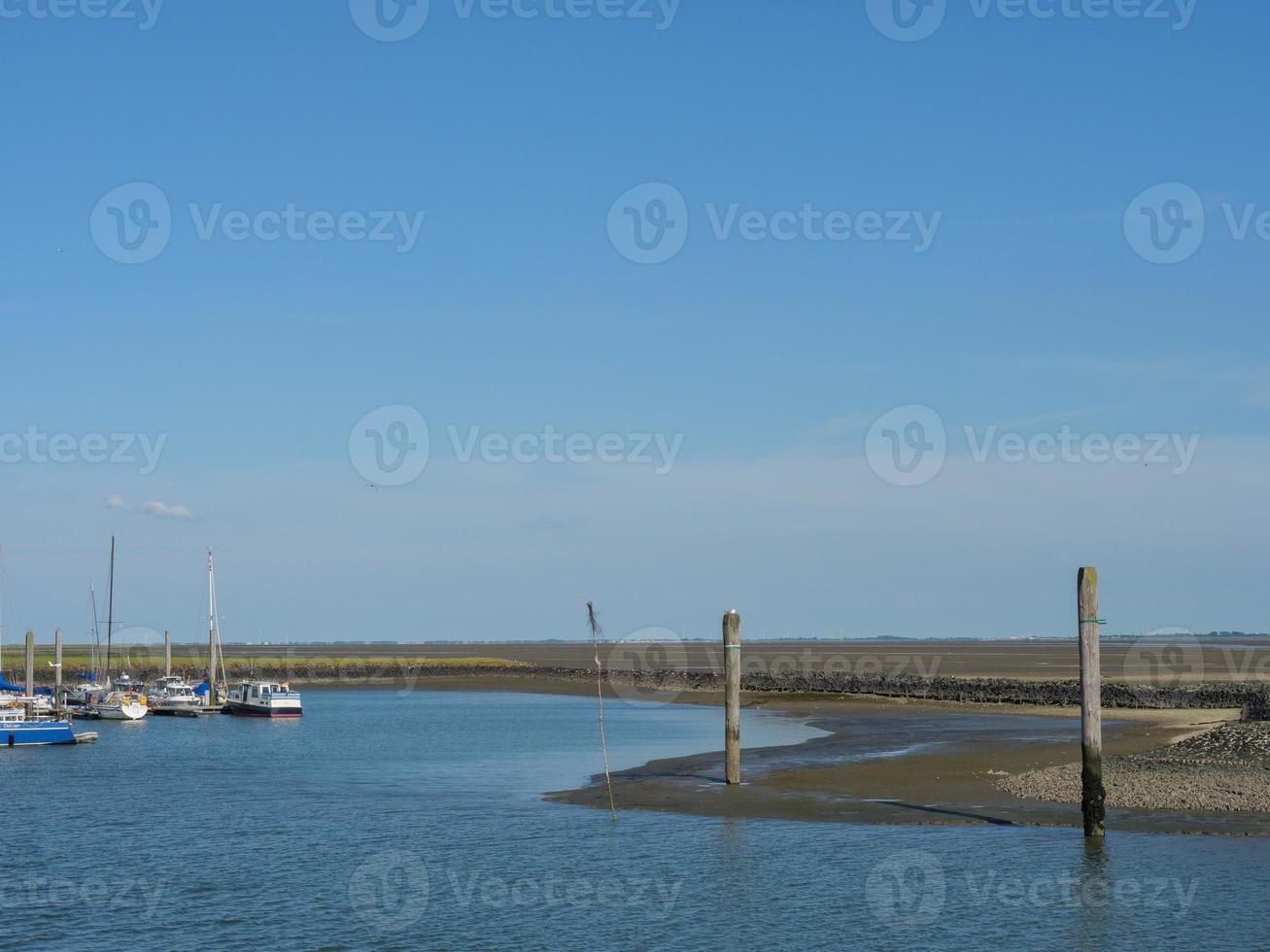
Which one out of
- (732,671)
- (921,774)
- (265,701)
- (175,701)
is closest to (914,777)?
(921,774)

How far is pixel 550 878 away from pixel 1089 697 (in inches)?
542

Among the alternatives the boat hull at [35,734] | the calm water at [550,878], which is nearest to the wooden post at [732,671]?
the calm water at [550,878]

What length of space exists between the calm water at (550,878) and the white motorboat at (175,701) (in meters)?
47.9

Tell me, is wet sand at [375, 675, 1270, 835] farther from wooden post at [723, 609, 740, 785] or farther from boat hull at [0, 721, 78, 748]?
boat hull at [0, 721, 78, 748]

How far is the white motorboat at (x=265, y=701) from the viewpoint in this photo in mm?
89000

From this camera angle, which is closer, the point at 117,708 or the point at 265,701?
the point at 117,708

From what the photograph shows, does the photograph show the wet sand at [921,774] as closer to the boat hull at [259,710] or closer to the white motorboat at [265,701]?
the boat hull at [259,710]

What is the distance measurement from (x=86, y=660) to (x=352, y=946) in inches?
5643

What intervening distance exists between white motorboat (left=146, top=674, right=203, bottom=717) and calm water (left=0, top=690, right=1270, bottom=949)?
47.9 meters

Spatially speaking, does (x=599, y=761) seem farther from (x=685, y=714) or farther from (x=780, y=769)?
(x=685, y=714)

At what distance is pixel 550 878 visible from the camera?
101 feet

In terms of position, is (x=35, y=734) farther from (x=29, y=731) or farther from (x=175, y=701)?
(x=175, y=701)

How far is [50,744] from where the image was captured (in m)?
69.8

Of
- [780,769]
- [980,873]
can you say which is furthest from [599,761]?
[980,873]
